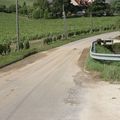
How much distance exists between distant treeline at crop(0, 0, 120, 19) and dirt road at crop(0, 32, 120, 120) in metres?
109

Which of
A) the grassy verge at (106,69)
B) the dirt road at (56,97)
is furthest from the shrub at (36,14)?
the dirt road at (56,97)

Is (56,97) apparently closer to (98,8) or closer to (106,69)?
(106,69)

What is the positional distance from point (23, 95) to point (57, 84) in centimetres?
302

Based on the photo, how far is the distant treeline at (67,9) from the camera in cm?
13193

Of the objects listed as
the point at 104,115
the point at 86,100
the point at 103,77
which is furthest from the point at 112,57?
the point at 104,115

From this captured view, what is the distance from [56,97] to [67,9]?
416 feet

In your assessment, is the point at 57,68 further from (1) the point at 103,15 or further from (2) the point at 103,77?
(1) the point at 103,15

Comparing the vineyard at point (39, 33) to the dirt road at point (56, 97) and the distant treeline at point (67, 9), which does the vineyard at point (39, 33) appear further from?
the distant treeline at point (67, 9)

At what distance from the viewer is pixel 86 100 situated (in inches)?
597

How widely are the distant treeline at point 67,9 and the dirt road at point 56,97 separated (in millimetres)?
108604

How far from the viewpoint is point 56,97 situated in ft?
51.6

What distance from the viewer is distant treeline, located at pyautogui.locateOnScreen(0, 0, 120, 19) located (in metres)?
132

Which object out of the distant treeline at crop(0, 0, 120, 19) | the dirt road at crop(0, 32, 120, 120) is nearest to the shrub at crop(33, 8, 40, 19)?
the distant treeline at crop(0, 0, 120, 19)

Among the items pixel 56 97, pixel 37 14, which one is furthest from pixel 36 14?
pixel 56 97
